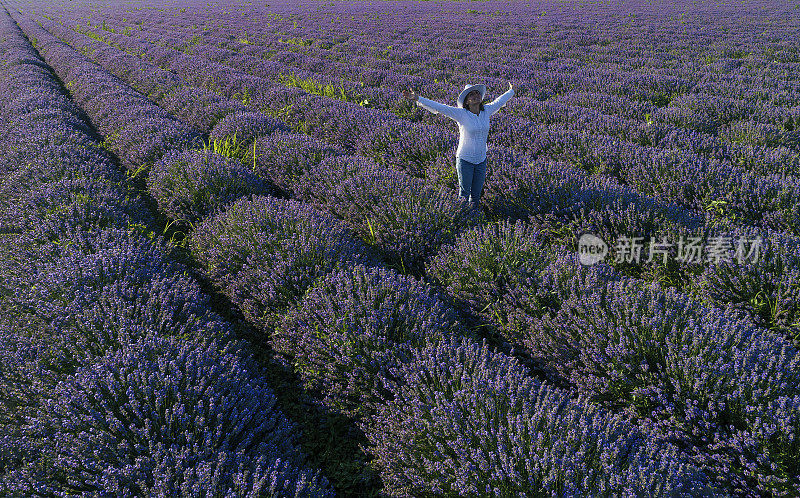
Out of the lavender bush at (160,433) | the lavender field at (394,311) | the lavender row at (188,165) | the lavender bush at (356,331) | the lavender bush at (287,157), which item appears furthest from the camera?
the lavender bush at (287,157)

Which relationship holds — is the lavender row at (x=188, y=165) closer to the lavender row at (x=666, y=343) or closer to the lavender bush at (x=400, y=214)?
the lavender bush at (x=400, y=214)

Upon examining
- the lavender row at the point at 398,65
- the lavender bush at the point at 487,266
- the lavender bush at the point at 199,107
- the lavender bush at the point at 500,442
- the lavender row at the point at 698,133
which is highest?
the lavender row at the point at 398,65

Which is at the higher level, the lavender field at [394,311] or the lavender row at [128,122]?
the lavender row at [128,122]

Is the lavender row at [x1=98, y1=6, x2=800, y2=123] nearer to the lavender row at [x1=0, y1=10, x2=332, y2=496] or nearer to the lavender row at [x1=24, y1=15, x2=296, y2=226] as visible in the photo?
the lavender row at [x1=24, y1=15, x2=296, y2=226]

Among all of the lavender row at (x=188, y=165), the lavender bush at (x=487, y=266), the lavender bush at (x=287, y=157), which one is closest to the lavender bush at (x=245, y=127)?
the lavender row at (x=188, y=165)

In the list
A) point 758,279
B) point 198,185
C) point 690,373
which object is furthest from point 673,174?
point 198,185

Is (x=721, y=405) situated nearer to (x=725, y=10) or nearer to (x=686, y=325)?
(x=686, y=325)

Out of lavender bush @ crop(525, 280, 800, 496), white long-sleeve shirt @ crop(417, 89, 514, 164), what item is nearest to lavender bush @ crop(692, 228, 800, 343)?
lavender bush @ crop(525, 280, 800, 496)

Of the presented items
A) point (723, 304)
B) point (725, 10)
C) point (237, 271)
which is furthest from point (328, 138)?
point (725, 10)
